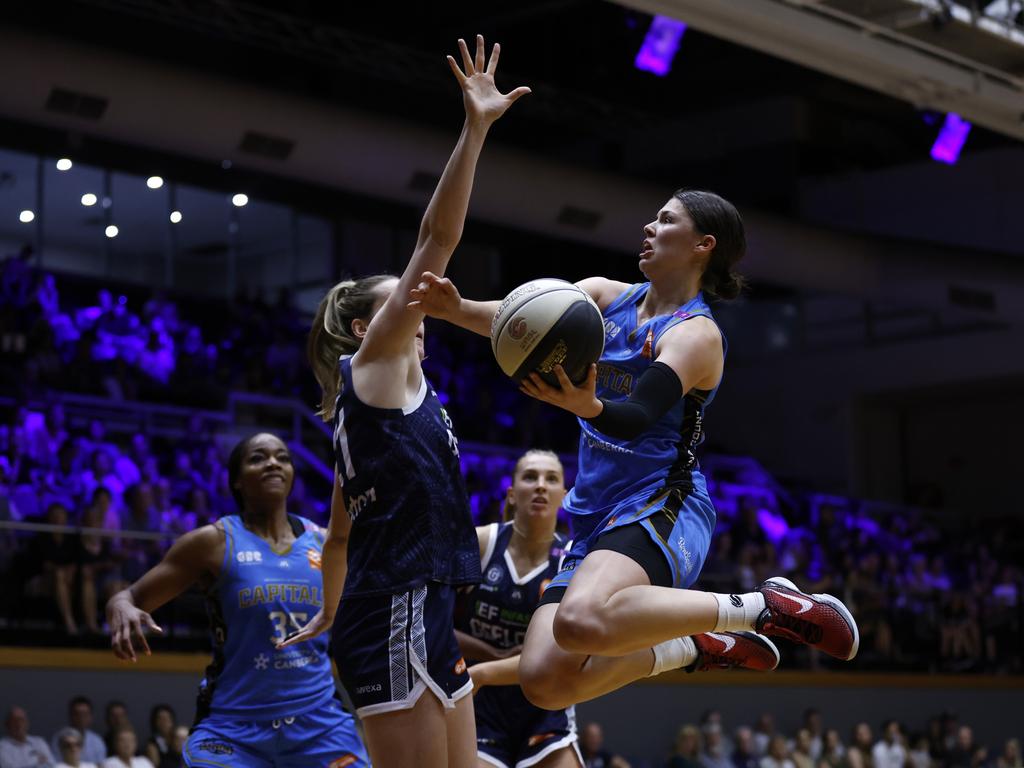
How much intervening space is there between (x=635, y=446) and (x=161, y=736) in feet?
22.3

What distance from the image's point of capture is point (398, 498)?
154 inches

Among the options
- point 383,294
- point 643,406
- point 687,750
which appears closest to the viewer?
point 643,406

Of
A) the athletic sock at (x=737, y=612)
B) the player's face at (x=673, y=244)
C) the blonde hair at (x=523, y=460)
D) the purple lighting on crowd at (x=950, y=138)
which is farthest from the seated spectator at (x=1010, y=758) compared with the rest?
the player's face at (x=673, y=244)

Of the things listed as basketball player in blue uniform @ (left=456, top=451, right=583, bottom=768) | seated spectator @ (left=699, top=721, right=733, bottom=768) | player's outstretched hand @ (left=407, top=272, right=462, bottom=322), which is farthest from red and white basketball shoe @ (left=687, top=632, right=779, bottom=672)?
seated spectator @ (left=699, top=721, right=733, bottom=768)

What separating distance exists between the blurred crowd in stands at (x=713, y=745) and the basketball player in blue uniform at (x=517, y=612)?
184 inches

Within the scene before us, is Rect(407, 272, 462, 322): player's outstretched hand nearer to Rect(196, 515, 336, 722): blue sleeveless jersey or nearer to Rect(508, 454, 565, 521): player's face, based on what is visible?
Rect(196, 515, 336, 722): blue sleeveless jersey

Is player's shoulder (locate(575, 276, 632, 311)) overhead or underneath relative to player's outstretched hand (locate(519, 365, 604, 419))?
overhead

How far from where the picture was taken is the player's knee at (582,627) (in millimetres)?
4148

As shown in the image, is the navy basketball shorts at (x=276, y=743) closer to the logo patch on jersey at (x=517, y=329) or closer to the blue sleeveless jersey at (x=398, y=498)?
the blue sleeveless jersey at (x=398, y=498)

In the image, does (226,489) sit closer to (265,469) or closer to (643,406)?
(265,469)

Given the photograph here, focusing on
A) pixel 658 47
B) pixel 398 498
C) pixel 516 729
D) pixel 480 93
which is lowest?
pixel 516 729

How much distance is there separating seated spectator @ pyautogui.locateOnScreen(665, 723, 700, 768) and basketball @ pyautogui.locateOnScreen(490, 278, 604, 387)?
9.79 m

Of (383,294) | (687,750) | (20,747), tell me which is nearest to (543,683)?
(383,294)

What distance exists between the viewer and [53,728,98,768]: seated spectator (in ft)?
30.8
